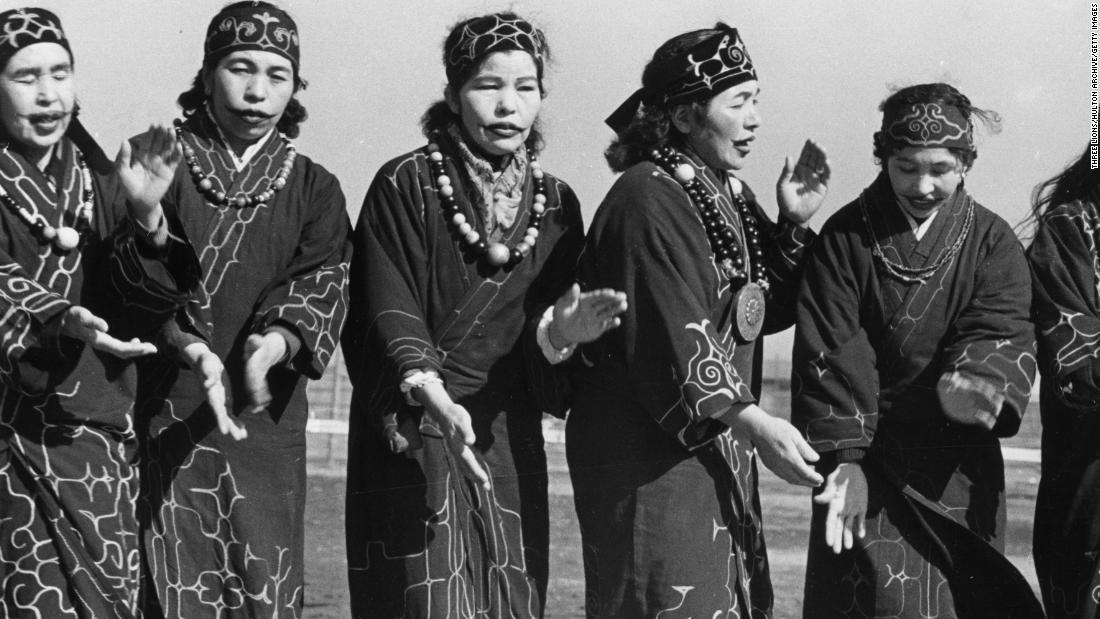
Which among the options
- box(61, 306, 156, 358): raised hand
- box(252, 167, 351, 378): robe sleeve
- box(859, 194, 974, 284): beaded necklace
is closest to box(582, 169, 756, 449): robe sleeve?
box(859, 194, 974, 284): beaded necklace

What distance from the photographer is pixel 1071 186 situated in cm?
437

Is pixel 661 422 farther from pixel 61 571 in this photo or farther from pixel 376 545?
pixel 61 571

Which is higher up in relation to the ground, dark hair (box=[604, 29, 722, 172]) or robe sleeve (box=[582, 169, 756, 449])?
dark hair (box=[604, 29, 722, 172])

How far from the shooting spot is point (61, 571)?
3.64m

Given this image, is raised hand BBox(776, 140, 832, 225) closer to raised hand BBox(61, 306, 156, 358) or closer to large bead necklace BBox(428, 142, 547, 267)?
large bead necklace BBox(428, 142, 547, 267)

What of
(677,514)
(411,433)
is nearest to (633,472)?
(677,514)

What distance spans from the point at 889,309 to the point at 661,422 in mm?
702

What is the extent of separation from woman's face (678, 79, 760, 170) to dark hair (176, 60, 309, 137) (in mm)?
953

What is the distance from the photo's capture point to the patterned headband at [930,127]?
13.5 feet

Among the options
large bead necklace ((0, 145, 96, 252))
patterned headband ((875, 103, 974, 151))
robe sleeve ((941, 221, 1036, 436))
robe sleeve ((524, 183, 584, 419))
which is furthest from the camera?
patterned headband ((875, 103, 974, 151))

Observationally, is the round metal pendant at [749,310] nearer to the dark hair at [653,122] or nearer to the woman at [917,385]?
the woman at [917,385]

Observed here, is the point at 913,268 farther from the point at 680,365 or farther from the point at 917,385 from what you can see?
the point at 680,365

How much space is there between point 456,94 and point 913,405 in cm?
134

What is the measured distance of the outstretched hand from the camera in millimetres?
3613
